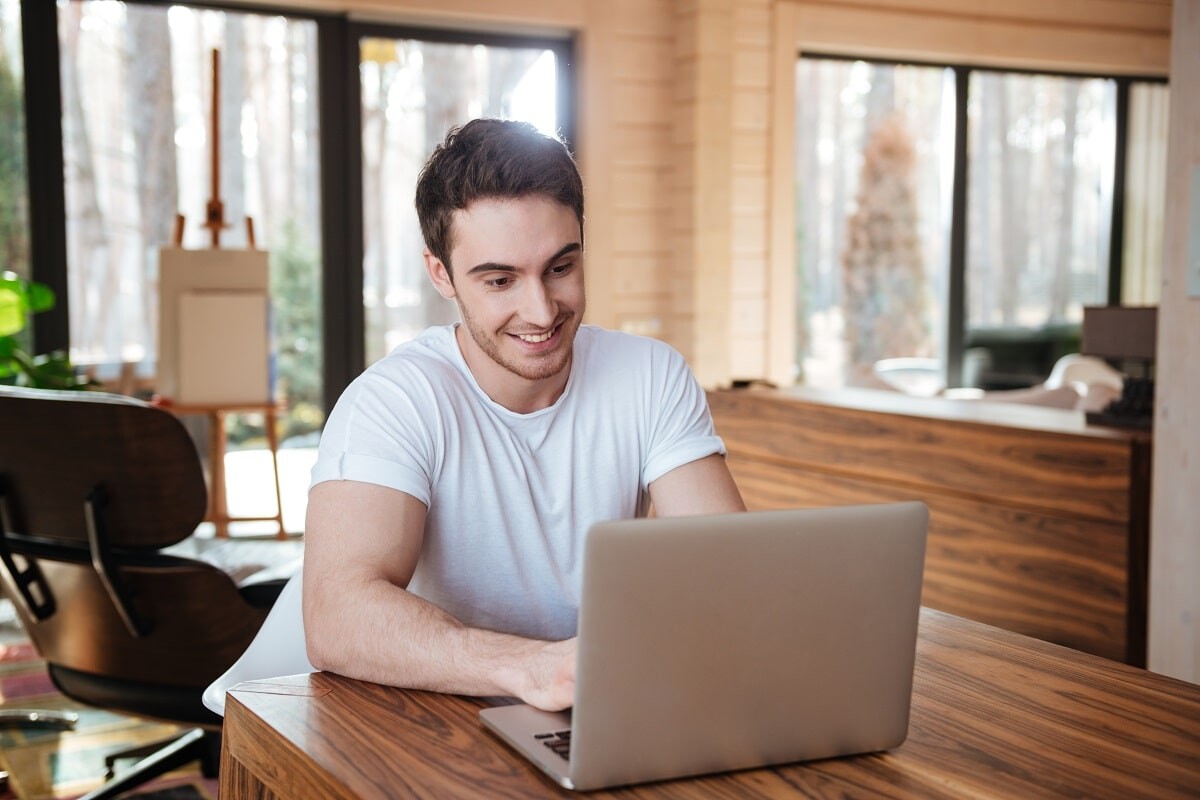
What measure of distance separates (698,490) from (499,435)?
31 cm

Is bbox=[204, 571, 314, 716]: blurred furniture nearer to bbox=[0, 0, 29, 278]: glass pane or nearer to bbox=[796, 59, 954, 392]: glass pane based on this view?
bbox=[0, 0, 29, 278]: glass pane

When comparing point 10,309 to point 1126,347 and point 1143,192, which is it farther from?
point 1143,192

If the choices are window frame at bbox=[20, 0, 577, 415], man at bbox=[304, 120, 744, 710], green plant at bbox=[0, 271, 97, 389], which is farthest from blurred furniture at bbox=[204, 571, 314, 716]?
window frame at bbox=[20, 0, 577, 415]

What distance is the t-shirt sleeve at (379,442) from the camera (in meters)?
1.64

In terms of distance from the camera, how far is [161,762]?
2.78 metres

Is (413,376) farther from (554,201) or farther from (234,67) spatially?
(234,67)

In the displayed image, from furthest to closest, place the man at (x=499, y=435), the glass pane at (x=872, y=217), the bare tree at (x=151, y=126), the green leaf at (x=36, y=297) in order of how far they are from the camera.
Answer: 1. the glass pane at (x=872, y=217)
2. the bare tree at (x=151, y=126)
3. the green leaf at (x=36, y=297)
4. the man at (x=499, y=435)

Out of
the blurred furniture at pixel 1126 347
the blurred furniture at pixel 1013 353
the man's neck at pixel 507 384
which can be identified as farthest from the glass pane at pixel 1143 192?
the man's neck at pixel 507 384

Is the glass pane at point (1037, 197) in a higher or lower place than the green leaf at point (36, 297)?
higher

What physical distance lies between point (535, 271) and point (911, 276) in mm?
5446

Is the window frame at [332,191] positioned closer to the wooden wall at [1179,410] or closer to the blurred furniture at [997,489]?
the blurred furniture at [997,489]

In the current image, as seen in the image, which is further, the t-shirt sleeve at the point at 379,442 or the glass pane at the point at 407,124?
the glass pane at the point at 407,124

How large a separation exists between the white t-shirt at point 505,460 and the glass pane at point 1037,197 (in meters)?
5.48

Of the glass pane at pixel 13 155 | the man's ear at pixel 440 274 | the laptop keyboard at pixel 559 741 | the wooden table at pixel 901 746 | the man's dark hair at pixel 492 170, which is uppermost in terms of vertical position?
the glass pane at pixel 13 155
